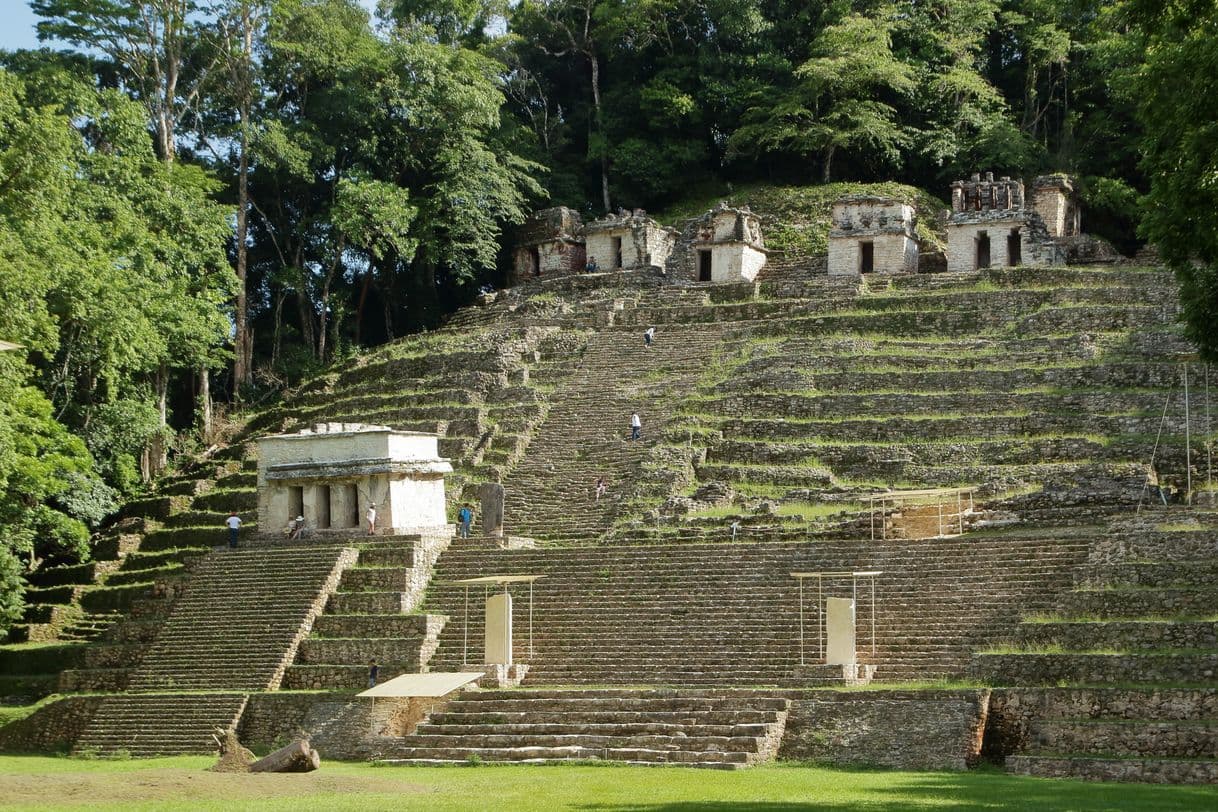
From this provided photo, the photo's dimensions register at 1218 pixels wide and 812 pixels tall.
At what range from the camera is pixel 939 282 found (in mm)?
48969

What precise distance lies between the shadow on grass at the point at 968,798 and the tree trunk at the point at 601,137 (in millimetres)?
43556

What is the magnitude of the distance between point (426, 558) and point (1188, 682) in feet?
53.4

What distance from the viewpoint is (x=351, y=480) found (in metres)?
37.9

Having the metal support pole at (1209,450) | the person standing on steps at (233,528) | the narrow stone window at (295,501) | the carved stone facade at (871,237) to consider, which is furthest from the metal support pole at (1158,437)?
the person standing on steps at (233,528)

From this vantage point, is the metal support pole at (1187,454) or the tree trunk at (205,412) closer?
the metal support pole at (1187,454)

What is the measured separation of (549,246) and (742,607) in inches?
1236

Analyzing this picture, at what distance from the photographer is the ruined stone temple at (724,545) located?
26453 millimetres

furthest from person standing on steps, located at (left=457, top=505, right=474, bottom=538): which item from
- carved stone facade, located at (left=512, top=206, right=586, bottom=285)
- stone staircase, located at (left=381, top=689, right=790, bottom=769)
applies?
carved stone facade, located at (left=512, top=206, right=586, bottom=285)

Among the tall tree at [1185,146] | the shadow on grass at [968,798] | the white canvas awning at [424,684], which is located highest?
the tall tree at [1185,146]

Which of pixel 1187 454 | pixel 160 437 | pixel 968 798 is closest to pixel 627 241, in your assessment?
pixel 160 437

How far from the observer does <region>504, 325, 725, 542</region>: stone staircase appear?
38.2 m

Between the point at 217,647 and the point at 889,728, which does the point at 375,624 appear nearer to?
the point at 217,647

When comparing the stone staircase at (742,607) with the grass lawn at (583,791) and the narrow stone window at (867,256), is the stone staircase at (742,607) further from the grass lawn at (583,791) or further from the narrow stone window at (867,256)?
the narrow stone window at (867,256)

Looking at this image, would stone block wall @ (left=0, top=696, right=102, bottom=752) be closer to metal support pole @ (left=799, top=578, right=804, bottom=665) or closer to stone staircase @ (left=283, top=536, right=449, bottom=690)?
stone staircase @ (left=283, top=536, right=449, bottom=690)
